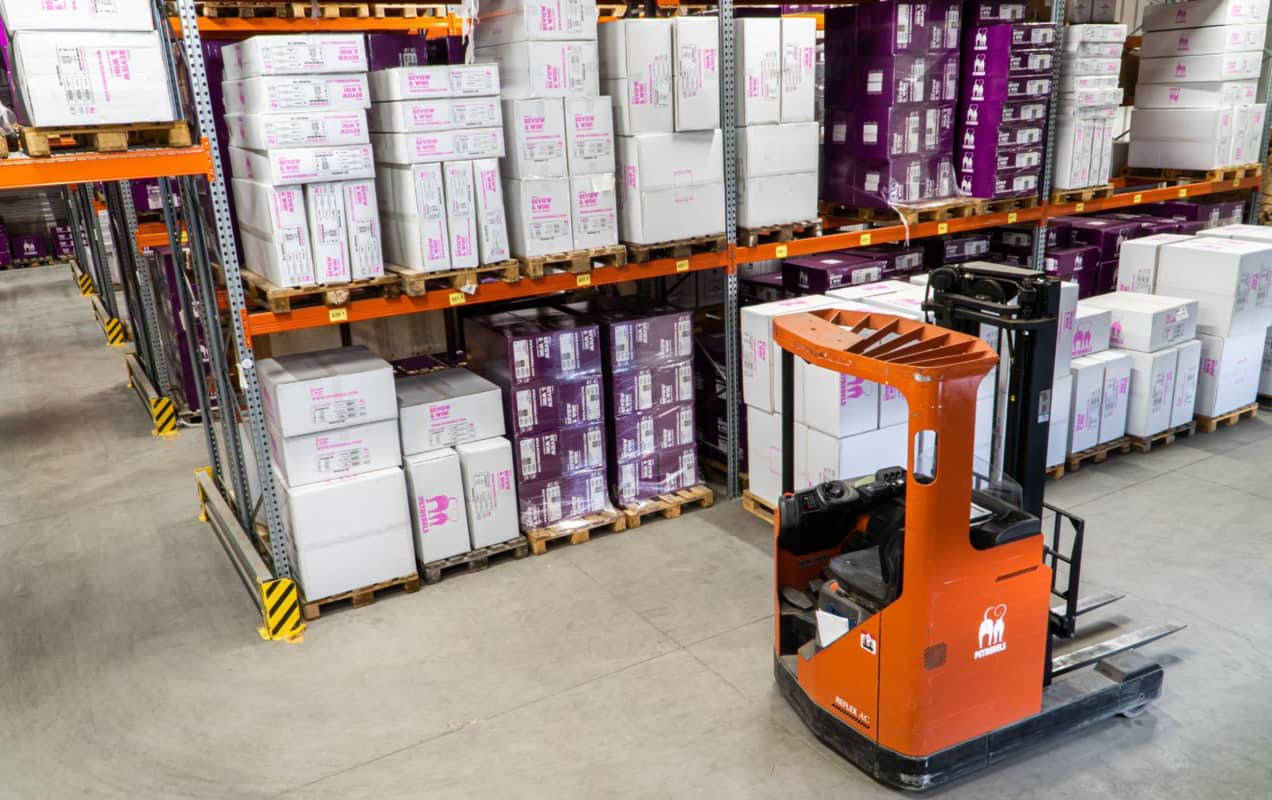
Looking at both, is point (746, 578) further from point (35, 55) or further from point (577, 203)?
point (35, 55)

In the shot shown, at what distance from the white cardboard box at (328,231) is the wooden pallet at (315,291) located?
0.06 m

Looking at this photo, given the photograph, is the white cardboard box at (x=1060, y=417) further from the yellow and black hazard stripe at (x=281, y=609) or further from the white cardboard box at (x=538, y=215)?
the yellow and black hazard stripe at (x=281, y=609)

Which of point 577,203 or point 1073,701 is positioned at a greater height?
point 577,203

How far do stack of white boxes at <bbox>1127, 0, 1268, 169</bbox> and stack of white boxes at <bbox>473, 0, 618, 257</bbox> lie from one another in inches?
225

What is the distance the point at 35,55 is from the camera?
401 cm

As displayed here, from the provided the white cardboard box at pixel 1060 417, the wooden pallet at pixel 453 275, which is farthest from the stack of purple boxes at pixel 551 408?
the white cardboard box at pixel 1060 417

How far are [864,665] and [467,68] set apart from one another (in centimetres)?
352

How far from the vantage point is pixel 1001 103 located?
6797mm

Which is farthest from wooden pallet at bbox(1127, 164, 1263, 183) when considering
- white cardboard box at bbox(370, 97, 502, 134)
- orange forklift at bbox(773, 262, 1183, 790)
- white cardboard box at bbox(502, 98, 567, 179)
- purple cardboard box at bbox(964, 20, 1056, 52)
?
white cardboard box at bbox(370, 97, 502, 134)

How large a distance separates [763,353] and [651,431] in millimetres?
889

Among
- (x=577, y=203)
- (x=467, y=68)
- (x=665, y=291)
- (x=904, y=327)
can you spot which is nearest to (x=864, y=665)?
(x=904, y=327)

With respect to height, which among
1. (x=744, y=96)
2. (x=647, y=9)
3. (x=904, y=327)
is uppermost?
(x=647, y=9)

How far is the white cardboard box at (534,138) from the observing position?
5309mm

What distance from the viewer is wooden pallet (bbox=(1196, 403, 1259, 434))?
747cm
